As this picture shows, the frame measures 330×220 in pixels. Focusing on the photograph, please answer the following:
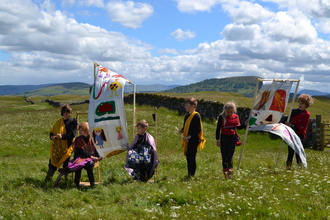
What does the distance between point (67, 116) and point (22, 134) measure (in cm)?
1474

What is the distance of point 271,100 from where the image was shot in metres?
10.6

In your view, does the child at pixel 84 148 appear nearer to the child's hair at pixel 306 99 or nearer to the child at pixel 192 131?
the child at pixel 192 131

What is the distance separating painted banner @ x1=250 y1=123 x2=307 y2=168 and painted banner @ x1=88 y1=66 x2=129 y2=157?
4.56m

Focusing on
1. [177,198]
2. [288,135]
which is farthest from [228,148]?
[177,198]

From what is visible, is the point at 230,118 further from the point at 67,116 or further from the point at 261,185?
the point at 67,116

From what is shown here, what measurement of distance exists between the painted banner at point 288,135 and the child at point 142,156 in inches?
144

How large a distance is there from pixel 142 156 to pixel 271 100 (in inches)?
182

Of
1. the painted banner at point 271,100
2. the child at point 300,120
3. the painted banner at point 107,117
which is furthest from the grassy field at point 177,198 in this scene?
the painted banner at point 271,100

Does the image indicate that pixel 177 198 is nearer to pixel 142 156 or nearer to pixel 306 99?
pixel 142 156

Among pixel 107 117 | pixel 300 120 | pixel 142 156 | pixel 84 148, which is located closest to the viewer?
pixel 107 117

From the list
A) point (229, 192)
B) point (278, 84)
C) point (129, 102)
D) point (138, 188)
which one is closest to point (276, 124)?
point (278, 84)

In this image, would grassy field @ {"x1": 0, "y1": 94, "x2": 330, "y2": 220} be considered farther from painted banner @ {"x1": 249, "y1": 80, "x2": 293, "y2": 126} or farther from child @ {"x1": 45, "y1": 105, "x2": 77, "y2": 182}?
painted banner @ {"x1": 249, "y1": 80, "x2": 293, "y2": 126}

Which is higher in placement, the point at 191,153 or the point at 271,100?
the point at 271,100


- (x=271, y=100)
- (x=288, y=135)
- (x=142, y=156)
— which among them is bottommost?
(x=142, y=156)
